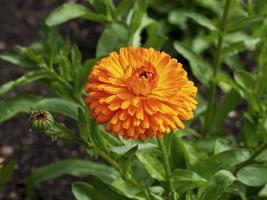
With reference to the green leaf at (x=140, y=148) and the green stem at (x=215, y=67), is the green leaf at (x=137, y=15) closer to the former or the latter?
the green stem at (x=215, y=67)

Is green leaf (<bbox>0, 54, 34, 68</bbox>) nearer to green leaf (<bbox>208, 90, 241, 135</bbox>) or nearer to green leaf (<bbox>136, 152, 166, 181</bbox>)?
green leaf (<bbox>136, 152, 166, 181</bbox>)

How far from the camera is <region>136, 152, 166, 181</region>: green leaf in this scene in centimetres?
157

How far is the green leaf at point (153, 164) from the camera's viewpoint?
1572 millimetres

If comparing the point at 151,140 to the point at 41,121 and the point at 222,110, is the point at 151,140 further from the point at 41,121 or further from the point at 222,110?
the point at 222,110

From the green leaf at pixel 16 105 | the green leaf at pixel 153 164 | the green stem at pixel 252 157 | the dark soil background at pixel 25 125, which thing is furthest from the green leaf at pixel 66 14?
the dark soil background at pixel 25 125

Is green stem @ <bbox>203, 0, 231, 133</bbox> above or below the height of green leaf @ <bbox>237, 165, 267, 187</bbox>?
above

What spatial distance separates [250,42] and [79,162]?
629 mm

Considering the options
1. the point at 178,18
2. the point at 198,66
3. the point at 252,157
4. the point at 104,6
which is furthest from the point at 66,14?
the point at 178,18

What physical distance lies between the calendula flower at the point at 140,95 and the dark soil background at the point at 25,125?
114cm

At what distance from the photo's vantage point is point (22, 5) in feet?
9.98

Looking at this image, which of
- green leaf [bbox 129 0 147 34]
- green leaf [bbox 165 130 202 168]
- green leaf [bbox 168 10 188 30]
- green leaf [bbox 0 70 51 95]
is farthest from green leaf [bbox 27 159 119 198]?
green leaf [bbox 168 10 188 30]

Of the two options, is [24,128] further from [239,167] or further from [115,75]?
[115,75]

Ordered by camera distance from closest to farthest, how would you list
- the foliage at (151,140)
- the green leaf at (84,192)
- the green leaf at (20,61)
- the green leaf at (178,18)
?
the foliage at (151,140)
the green leaf at (84,192)
the green leaf at (20,61)
the green leaf at (178,18)

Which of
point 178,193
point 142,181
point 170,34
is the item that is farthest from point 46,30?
point 170,34
